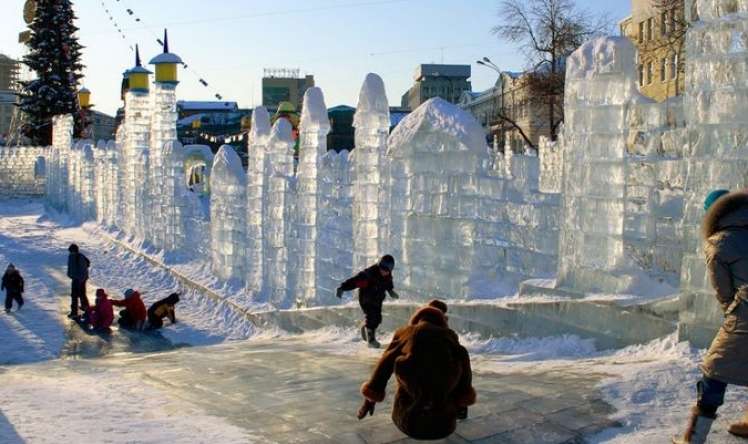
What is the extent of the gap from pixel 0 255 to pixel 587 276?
1940cm

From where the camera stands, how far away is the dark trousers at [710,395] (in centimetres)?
436

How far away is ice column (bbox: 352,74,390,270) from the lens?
12.0 m

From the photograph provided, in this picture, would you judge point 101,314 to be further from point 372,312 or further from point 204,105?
point 204,105

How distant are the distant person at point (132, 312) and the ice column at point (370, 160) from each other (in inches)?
181

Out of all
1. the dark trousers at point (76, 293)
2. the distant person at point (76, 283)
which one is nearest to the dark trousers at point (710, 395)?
the distant person at point (76, 283)

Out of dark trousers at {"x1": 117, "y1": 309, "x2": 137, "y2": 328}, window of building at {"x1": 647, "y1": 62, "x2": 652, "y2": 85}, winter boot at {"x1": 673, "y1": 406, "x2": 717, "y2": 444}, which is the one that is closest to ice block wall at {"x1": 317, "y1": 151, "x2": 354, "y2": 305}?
dark trousers at {"x1": 117, "y1": 309, "x2": 137, "y2": 328}

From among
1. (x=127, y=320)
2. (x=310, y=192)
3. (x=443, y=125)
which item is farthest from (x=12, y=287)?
(x=443, y=125)

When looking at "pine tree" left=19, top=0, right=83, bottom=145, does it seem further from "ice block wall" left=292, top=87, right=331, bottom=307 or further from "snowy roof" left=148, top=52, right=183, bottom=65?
"ice block wall" left=292, top=87, right=331, bottom=307

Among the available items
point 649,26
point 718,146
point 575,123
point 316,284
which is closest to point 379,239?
point 316,284

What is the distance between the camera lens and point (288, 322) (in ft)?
44.0

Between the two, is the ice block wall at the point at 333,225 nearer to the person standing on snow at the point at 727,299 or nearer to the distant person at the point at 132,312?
the distant person at the point at 132,312

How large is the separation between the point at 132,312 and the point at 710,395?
1185 centimetres

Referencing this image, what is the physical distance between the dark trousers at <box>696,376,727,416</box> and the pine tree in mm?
51163

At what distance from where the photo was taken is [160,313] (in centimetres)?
1485
